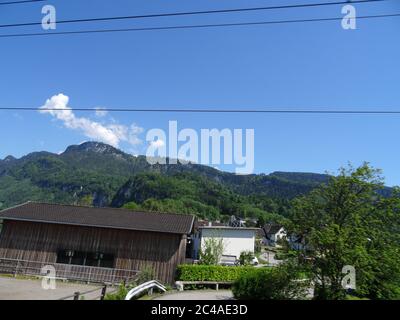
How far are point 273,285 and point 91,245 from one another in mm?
18608

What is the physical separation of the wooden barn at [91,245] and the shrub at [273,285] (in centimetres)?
1073

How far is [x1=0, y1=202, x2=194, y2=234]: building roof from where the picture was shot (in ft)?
98.0

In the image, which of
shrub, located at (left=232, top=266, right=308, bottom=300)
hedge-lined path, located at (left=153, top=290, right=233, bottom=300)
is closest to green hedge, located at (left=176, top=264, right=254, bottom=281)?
hedge-lined path, located at (left=153, top=290, right=233, bottom=300)

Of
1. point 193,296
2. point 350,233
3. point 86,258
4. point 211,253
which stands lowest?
point 193,296

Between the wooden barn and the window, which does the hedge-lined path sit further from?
the window

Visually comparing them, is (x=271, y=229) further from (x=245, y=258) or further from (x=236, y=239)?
(x=245, y=258)

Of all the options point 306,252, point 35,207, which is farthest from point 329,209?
point 35,207

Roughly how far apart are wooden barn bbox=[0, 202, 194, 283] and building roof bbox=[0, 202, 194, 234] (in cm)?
9

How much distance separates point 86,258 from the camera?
29250 millimetres

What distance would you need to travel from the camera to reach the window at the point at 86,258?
95.2ft

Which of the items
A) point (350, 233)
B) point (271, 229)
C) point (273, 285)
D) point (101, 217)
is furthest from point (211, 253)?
point (271, 229)

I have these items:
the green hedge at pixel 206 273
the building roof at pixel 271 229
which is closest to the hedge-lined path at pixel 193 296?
the green hedge at pixel 206 273

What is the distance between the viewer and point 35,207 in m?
34.1
